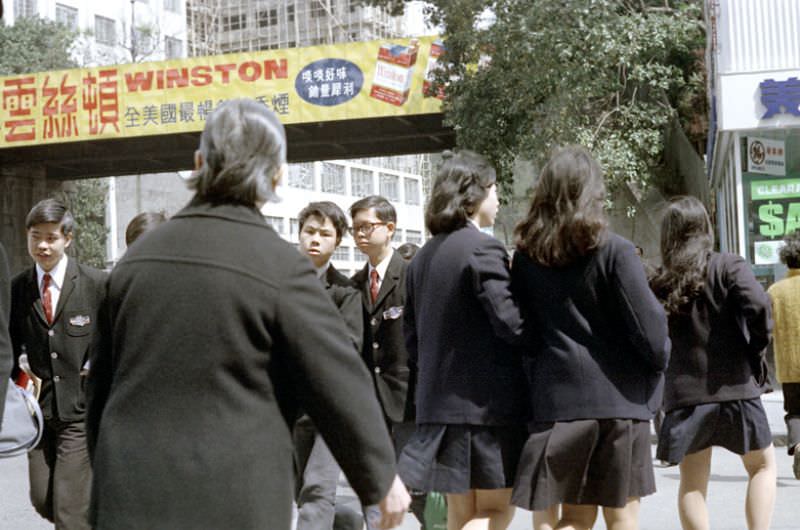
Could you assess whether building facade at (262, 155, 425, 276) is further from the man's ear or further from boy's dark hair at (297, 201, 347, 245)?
the man's ear

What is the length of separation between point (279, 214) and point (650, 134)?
155 ft

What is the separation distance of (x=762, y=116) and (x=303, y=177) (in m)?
57.1

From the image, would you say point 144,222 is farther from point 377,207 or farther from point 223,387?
point 223,387

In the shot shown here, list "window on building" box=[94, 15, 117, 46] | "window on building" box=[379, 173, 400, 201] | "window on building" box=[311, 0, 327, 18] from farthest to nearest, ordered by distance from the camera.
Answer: "window on building" box=[379, 173, 400, 201], "window on building" box=[311, 0, 327, 18], "window on building" box=[94, 15, 117, 46]

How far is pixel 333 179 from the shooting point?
75.2 m

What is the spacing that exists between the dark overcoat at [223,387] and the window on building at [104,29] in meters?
62.9

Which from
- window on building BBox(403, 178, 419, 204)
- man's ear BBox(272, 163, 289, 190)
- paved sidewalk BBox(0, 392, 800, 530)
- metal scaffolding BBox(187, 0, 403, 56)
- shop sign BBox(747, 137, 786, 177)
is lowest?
paved sidewalk BBox(0, 392, 800, 530)

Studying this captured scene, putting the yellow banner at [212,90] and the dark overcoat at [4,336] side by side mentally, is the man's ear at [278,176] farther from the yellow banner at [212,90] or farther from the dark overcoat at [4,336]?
the yellow banner at [212,90]

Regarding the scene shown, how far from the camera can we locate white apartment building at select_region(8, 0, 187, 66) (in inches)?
2276

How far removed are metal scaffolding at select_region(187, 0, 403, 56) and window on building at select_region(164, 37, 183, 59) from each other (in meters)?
1.23

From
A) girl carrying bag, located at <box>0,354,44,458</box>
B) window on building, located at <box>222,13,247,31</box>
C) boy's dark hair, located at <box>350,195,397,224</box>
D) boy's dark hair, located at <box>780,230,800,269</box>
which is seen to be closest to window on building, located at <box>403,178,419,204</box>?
window on building, located at <box>222,13,247,31</box>

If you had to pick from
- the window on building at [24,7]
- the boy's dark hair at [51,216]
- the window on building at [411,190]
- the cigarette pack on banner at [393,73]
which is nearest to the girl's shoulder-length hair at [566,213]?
the boy's dark hair at [51,216]

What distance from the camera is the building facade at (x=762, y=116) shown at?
1519 centimetres

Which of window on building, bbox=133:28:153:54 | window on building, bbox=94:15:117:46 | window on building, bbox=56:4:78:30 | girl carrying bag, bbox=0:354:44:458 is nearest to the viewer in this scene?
girl carrying bag, bbox=0:354:44:458
